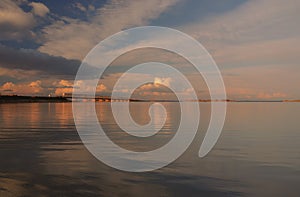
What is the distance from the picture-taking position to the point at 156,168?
14086 millimetres

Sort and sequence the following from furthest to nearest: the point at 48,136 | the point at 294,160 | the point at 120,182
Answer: the point at 48,136, the point at 294,160, the point at 120,182

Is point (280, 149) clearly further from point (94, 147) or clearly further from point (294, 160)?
point (94, 147)

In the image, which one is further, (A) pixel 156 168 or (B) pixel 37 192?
(A) pixel 156 168

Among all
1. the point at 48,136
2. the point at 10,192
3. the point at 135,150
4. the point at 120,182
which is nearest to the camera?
the point at 10,192

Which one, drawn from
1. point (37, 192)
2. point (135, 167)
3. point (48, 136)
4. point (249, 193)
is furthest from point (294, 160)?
point (48, 136)

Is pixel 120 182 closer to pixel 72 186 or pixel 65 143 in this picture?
pixel 72 186

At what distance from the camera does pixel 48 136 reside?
24.1 meters

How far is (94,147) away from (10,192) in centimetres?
969

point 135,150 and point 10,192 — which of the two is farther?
point 135,150

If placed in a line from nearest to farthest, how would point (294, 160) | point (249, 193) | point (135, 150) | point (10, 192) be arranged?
point (10, 192)
point (249, 193)
point (294, 160)
point (135, 150)

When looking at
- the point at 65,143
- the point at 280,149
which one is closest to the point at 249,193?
the point at 280,149

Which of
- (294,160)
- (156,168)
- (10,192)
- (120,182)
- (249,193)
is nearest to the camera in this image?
(10,192)

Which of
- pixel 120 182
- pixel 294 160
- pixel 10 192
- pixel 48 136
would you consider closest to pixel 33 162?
pixel 10 192

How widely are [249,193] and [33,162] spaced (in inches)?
430
